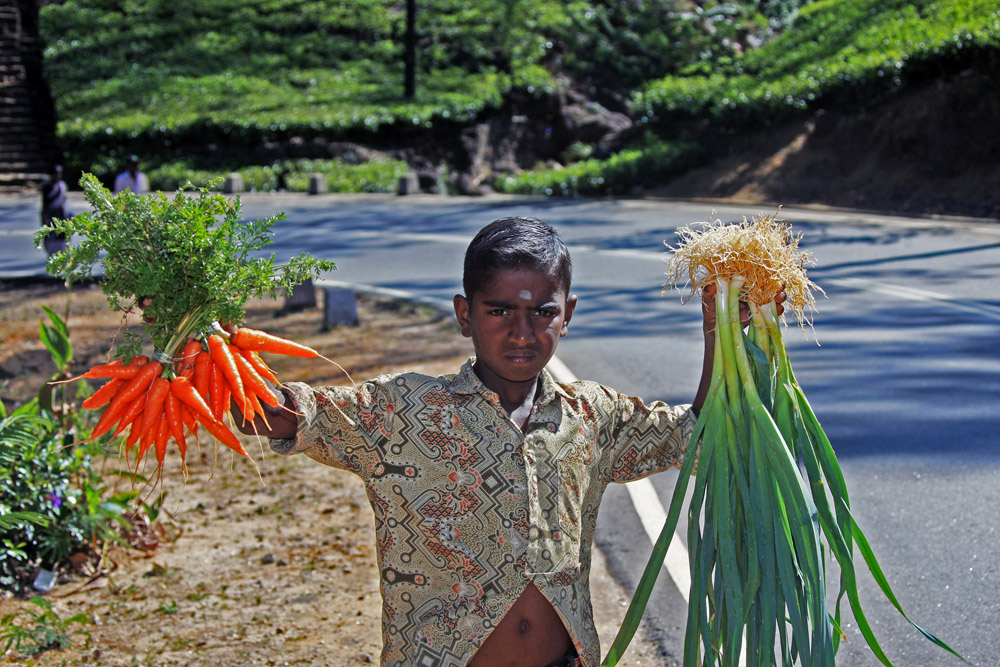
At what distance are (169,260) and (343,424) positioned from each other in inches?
22.3

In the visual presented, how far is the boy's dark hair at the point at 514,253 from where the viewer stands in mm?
2480

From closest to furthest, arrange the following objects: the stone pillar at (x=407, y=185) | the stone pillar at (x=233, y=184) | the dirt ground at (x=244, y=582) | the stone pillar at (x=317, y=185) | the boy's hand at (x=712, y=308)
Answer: the boy's hand at (x=712, y=308)
the dirt ground at (x=244, y=582)
the stone pillar at (x=233, y=184)
the stone pillar at (x=407, y=185)
the stone pillar at (x=317, y=185)

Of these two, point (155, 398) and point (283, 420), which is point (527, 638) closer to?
point (283, 420)

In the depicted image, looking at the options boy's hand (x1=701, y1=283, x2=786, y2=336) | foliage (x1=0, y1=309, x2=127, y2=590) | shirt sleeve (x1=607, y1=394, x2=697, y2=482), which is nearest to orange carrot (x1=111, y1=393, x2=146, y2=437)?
shirt sleeve (x1=607, y1=394, x2=697, y2=482)

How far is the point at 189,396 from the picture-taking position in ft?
8.20

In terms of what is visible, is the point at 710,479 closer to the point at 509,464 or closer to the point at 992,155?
the point at 509,464

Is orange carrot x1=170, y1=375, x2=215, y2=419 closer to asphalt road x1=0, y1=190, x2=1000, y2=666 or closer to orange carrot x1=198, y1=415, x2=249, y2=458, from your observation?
orange carrot x1=198, y1=415, x2=249, y2=458

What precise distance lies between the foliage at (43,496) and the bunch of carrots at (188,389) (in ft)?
5.48

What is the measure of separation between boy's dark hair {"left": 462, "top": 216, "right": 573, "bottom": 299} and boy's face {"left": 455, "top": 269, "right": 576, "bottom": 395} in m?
0.02

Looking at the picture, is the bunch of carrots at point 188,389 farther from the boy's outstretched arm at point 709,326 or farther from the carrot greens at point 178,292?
the boy's outstretched arm at point 709,326

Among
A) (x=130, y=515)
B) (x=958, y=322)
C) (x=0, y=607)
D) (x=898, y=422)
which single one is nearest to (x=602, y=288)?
(x=958, y=322)

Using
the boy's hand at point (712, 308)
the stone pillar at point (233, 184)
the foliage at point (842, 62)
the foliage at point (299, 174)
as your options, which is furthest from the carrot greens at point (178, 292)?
→ the foliage at point (299, 174)

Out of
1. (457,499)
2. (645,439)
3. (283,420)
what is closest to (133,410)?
(283,420)

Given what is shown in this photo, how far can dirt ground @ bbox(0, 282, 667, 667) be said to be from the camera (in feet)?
12.6
